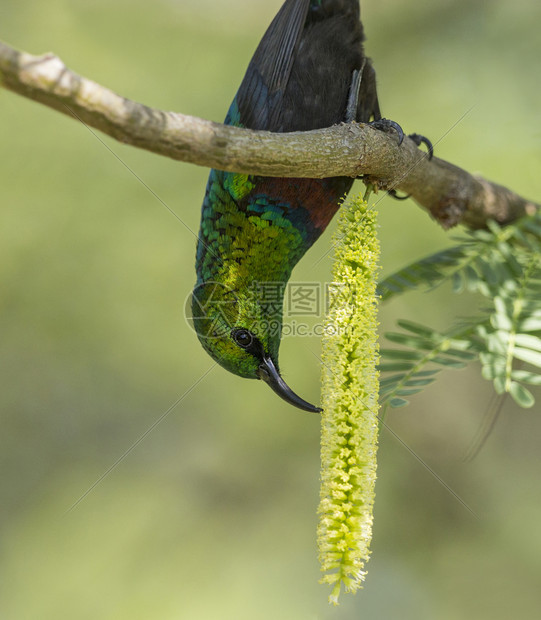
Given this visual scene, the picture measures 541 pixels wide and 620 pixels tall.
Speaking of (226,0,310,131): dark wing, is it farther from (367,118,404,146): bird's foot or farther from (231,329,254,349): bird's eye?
(231,329,254,349): bird's eye

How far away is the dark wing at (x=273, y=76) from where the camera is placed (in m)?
3.10

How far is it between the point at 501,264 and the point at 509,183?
5.48 feet

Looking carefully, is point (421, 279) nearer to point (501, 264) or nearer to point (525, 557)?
point (501, 264)

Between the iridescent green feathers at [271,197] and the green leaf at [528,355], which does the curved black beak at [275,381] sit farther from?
the green leaf at [528,355]

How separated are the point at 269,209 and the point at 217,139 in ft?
4.21

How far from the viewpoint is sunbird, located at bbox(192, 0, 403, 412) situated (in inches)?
115

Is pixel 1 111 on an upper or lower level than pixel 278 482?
upper

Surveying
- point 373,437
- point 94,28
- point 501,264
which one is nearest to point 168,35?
point 94,28

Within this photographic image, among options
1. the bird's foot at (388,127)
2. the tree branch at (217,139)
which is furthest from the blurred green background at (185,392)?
the tree branch at (217,139)

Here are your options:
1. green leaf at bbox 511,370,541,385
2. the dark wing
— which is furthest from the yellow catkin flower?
the dark wing

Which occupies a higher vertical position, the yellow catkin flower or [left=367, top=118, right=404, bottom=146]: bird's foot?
[left=367, top=118, right=404, bottom=146]: bird's foot

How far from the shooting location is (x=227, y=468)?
5184 mm

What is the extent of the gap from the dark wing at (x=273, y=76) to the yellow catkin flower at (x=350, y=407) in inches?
48.4

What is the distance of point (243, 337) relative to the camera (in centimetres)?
292
